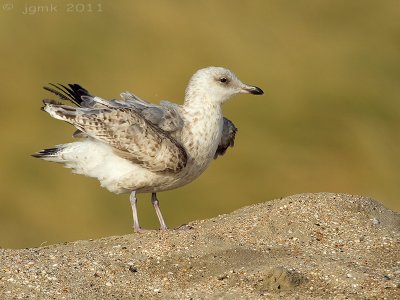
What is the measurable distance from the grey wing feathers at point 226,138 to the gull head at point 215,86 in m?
0.49

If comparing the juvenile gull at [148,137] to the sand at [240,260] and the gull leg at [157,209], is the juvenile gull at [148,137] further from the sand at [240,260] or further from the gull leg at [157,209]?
the sand at [240,260]

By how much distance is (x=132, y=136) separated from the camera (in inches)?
444

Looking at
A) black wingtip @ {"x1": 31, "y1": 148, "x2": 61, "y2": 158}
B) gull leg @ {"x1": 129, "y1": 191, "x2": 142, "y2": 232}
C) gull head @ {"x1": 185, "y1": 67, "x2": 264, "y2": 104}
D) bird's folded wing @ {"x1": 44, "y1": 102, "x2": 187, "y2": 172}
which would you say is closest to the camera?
bird's folded wing @ {"x1": 44, "y1": 102, "x2": 187, "y2": 172}

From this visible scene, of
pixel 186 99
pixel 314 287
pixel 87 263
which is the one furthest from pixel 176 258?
pixel 186 99

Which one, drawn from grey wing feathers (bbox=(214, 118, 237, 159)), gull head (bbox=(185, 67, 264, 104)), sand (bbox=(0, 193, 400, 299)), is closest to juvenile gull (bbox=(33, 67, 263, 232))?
gull head (bbox=(185, 67, 264, 104))

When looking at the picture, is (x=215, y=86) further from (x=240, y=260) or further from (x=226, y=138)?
(x=240, y=260)

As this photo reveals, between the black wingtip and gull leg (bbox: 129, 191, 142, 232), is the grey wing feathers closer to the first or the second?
gull leg (bbox: 129, 191, 142, 232)

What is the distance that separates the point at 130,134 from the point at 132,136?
4 cm

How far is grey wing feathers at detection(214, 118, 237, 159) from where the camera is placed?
12062mm

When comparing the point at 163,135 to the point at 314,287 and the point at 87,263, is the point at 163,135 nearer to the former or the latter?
the point at 87,263

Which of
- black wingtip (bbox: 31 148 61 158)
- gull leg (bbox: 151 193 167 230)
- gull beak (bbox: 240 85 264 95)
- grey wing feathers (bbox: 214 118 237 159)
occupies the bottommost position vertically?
gull leg (bbox: 151 193 167 230)

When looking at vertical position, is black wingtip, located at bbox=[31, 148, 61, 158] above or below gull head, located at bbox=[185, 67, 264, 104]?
below

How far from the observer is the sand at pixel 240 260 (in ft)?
30.8

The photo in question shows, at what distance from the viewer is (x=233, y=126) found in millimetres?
12258
